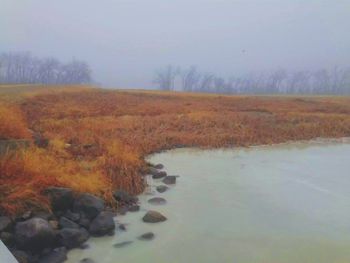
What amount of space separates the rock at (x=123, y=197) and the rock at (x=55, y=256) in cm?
207

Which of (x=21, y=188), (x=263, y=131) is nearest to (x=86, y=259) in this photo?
(x=21, y=188)

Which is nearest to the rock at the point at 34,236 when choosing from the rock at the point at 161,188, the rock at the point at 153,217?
the rock at the point at 153,217

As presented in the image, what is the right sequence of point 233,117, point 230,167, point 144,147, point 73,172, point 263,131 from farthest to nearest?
1. point 233,117
2. point 263,131
3. point 144,147
4. point 230,167
5. point 73,172

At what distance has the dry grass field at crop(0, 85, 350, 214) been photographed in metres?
7.52

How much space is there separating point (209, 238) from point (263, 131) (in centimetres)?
1142

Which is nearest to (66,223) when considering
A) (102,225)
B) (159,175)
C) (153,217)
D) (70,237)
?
(70,237)

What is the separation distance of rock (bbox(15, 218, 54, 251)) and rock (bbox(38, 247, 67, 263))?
0.16m

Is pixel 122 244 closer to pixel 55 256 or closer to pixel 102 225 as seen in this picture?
pixel 102 225

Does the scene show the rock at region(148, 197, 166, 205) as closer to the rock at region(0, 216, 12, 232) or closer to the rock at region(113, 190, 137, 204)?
the rock at region(113, 190, 137, 204)

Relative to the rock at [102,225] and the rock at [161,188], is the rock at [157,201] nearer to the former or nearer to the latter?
the rock at [161,188]

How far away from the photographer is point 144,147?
1293cm

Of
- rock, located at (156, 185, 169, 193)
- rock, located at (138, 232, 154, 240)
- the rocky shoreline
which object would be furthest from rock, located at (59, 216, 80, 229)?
rock, located at (156, 185, 169, 193)

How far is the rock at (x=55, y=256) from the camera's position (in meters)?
5.45

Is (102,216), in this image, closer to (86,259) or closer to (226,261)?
(86,259)
